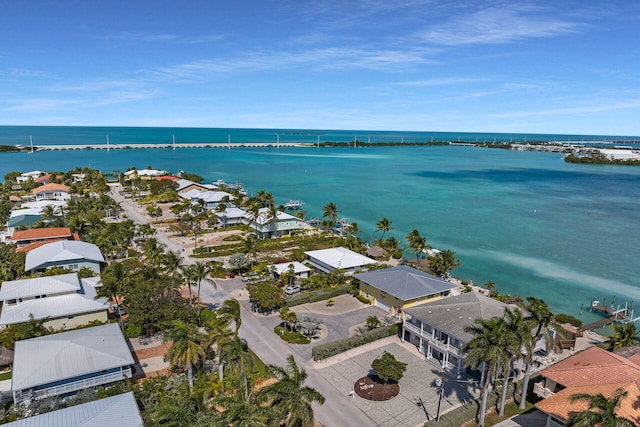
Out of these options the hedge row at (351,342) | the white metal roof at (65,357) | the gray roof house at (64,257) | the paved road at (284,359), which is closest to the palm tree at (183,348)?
the white metal roof at (65,357)

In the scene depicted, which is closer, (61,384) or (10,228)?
(61,384)

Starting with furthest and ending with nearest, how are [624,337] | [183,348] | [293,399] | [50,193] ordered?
[50,193] < [624,337] < [183,348] < [293,399]

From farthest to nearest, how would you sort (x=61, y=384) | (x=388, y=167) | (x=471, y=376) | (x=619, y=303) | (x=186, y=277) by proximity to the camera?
(x=388, y=167)
(x=619, y=303)
(x=186, y=277)
(x=471, y=376)
(x=61, y=384)

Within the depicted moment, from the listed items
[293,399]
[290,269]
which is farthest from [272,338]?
[293,399]

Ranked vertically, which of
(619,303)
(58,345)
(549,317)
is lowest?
(619,303)

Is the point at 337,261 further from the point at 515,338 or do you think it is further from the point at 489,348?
the point at 515,338

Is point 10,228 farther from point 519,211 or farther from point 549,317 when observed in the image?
point 519,211

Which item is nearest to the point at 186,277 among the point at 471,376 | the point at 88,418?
the point at 88,418
